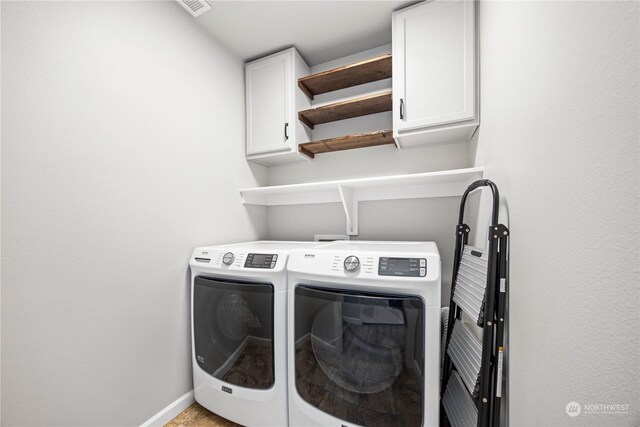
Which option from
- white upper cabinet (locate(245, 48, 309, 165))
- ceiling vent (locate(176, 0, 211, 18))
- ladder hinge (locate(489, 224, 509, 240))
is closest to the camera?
ladder hinge (locate(489, 224, 509, 240))

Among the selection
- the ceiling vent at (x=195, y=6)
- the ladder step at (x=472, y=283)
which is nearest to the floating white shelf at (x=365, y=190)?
the ladder step at (x=472, y=283)

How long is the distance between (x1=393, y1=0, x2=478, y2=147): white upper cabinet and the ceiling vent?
1.20 meters

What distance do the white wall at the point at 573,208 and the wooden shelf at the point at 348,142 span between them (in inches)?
34.3

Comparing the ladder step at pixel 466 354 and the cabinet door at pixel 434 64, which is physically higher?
the cabinet door at pixel 434 64

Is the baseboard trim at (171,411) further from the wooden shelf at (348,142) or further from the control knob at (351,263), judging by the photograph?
the wooden shelf at (348,142)

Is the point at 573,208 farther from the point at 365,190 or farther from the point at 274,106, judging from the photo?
the point at 274,106

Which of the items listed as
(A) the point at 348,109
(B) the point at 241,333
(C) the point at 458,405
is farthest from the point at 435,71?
(B) the point at 241,333

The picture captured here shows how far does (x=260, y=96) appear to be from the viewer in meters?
2.00

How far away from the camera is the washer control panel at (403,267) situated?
101cm

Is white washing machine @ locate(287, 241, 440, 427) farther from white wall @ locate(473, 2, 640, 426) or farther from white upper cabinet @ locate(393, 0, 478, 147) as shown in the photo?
white upper cabinet @ locate(393, 0, 478, 147)

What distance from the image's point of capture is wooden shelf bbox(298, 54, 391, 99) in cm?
169

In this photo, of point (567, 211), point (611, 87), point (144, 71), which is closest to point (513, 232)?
point (567, 211)

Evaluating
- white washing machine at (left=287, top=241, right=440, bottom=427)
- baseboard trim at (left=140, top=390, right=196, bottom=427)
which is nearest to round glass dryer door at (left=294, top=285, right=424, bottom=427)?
white washing machine at (left=287, top=241, right=440, bottom=427)

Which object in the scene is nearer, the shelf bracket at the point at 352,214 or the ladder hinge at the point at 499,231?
the ladder hinge at the point at 499,231
